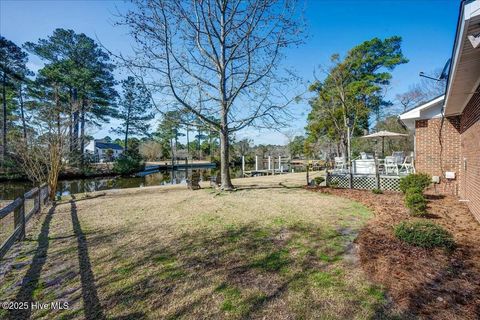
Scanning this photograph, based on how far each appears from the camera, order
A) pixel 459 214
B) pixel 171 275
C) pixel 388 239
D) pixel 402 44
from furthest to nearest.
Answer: pixel 402 44, pixel 459 214, pixel 388 239, pixel 171 275

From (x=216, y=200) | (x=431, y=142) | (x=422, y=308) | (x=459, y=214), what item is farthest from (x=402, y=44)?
(x=422, y=308)

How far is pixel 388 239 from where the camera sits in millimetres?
3879

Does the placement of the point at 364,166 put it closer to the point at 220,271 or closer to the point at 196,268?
the point at 220,271

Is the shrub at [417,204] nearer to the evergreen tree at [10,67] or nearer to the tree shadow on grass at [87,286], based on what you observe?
the tree shadow on grass at [87,286]

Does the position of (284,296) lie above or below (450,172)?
below

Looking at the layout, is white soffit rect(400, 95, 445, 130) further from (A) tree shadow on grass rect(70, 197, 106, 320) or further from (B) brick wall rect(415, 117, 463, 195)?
(A) tree shadow on grass rect(70, 197, 106, 320)

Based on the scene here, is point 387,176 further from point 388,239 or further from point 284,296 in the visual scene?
point 284,296

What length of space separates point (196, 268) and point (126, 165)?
24621 millimetres

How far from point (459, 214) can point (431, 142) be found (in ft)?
12.6

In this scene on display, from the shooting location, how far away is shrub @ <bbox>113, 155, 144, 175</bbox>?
24.4 meters

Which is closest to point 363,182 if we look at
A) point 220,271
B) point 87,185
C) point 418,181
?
point 418,181

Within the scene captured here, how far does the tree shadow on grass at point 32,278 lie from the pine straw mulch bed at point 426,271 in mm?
3440

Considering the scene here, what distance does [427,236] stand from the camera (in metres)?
3.45

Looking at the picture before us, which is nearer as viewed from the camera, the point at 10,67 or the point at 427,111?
the point at 427,111
